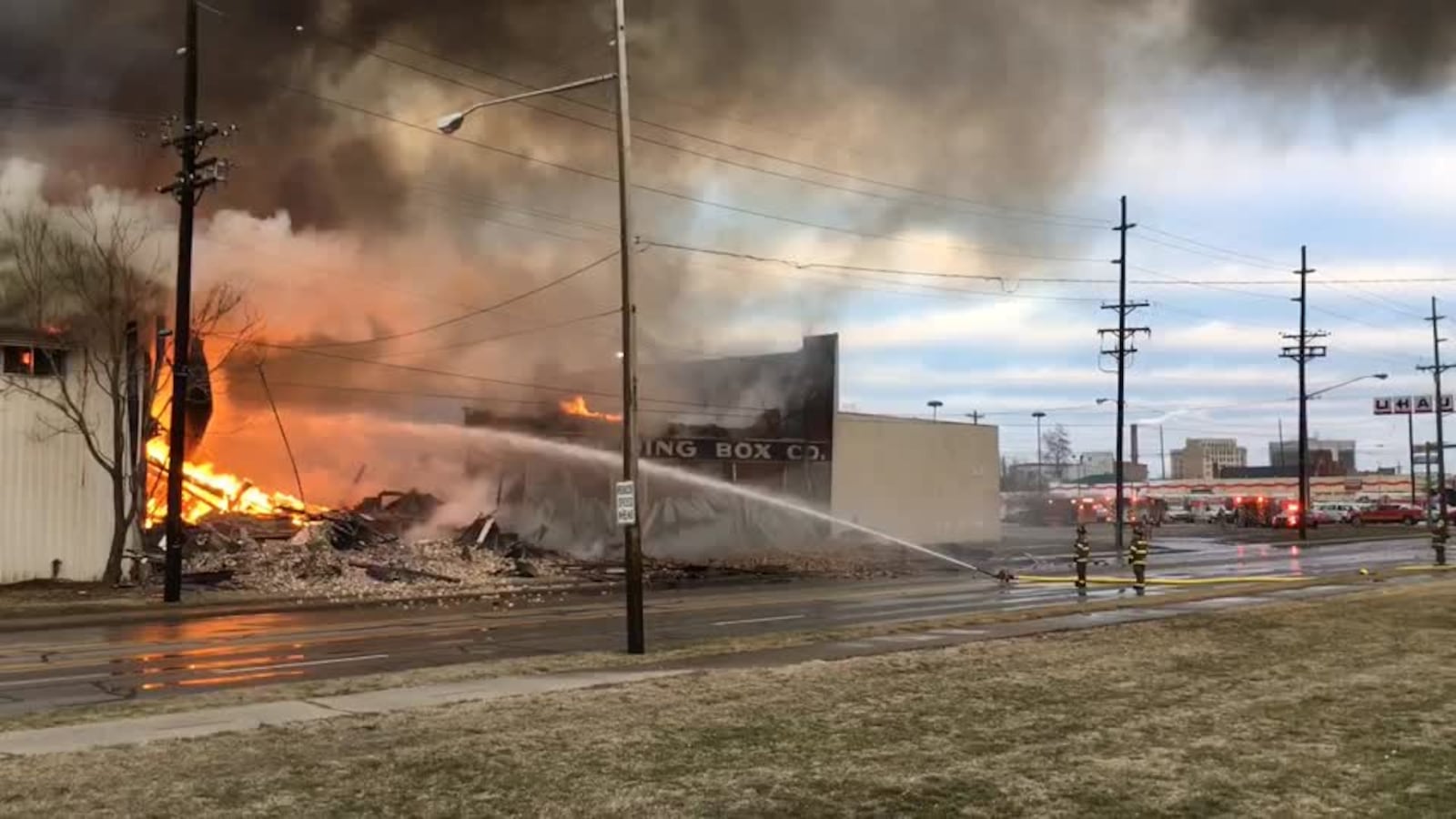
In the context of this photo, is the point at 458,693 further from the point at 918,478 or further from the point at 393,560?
the point at 918,478

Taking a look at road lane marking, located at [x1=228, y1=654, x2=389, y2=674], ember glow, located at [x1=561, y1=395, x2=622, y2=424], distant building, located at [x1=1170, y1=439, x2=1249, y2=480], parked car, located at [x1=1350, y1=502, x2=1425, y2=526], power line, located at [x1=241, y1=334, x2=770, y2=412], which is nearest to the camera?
road lane marking, located at [x1=228, y1=654, x2=389, y2=674]

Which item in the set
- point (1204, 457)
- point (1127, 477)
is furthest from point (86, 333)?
point (1204, 457)

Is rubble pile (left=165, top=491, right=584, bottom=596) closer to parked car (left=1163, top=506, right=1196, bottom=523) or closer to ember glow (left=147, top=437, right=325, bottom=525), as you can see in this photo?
ember glow (left=147, top=437, right=325, bottom=525)

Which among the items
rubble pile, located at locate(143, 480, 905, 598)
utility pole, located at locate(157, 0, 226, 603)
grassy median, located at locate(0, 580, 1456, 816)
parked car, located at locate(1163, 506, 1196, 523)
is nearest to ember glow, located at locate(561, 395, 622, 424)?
rubble pile, located at locate(143, 480, 905, 598)

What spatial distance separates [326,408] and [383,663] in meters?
21.2

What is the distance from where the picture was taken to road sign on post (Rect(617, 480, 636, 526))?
522 inches

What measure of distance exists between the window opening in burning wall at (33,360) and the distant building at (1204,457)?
507 ft

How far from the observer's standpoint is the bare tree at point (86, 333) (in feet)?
75.0

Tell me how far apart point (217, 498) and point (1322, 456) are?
118 meters

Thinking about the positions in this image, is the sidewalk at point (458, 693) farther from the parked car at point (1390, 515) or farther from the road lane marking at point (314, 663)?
the parked car at point (1390, 515)

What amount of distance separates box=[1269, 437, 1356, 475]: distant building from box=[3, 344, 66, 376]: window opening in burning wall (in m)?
119

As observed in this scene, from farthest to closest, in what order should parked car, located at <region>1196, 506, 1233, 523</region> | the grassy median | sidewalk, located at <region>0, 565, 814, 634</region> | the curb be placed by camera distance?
parked car, located at <region>1196, 506, 1233, 523</region> → sidewalk, located at <region>0, 565, 814, 634</region> → the curb → the grassy median

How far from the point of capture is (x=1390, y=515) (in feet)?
206

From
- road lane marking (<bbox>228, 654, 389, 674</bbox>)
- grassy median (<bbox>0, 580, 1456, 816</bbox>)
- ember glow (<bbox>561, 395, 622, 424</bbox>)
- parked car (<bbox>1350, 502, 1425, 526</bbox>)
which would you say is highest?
ember glow (<bbox>561, 395, 622, 424</bbox>)
